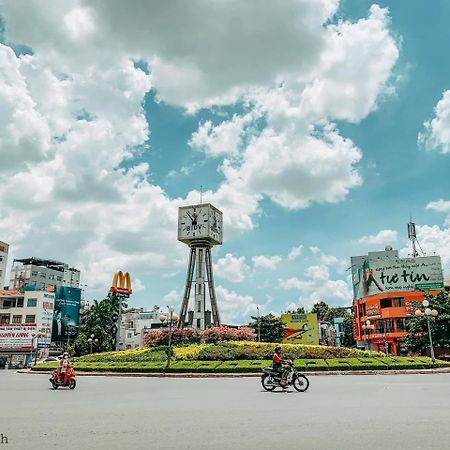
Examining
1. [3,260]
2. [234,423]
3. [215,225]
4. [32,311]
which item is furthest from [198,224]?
[234,423]

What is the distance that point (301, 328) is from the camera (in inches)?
3356

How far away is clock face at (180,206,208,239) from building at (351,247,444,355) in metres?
27.6

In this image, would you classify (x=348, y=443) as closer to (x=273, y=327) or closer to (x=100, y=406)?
(x=100, y=406)

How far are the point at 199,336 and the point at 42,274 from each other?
213 ft

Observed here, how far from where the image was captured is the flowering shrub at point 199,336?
131 feet

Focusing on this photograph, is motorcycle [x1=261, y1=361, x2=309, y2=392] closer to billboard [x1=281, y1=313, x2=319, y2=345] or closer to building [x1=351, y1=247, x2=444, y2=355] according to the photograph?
building [x1=351, y1=247, x2=444, y2=355]

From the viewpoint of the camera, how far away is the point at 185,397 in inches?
535

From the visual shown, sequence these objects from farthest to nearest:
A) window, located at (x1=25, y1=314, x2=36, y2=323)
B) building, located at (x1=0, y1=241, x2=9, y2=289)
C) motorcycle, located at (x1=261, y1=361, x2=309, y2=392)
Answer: building, located at (x1=0, y1=241, x2=9, y2=289)
window, located at (x1=25, y1=314, x2=36, y2=323)
motorcycle, located at (x1=261, y1=361, x2=309, y2=392)

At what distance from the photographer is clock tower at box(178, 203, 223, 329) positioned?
5444cm

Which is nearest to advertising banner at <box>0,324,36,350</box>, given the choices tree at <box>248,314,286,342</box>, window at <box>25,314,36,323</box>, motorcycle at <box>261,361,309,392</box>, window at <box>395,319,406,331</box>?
window at <box>25,314,36,323</box>

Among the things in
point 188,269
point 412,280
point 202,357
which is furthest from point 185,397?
point 412,280

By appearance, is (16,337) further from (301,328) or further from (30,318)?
(301,328)

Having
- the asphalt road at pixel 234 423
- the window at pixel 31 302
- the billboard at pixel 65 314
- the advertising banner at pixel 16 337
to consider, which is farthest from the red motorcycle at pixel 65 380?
the billboard at pixel 65 314

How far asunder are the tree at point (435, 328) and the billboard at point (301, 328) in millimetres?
37571
